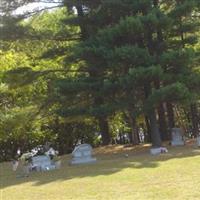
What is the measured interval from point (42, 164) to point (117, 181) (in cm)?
539

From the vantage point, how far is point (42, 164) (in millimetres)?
17672

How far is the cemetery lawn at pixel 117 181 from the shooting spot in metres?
10.8

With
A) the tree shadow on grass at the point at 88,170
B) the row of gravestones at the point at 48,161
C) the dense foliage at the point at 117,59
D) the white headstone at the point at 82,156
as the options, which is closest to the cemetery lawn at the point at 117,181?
the tree shadow on grass at the point at 88,170

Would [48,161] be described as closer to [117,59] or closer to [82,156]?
[82,156]

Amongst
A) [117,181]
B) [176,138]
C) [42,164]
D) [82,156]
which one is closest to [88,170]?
[42,164]

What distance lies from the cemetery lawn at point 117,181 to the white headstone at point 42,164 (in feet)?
1.75

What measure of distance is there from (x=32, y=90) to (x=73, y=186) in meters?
20.0

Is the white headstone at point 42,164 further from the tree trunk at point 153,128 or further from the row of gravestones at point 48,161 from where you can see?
the tree trunk at point 153,128

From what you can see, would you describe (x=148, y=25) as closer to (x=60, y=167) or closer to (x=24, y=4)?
(x=60, y=167)

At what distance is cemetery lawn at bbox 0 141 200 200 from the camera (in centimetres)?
1084

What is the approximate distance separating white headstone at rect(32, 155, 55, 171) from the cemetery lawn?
0.53 meters

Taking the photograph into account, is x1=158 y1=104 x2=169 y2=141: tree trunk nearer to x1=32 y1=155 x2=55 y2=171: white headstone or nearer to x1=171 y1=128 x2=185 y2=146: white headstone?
x1=171 y1=128 x2=185 y2=146: white headstone

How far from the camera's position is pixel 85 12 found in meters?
24.1

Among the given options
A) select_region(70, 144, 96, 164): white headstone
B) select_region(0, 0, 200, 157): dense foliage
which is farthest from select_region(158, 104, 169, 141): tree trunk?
select_region(70, 144, 96, 164): white headstone
